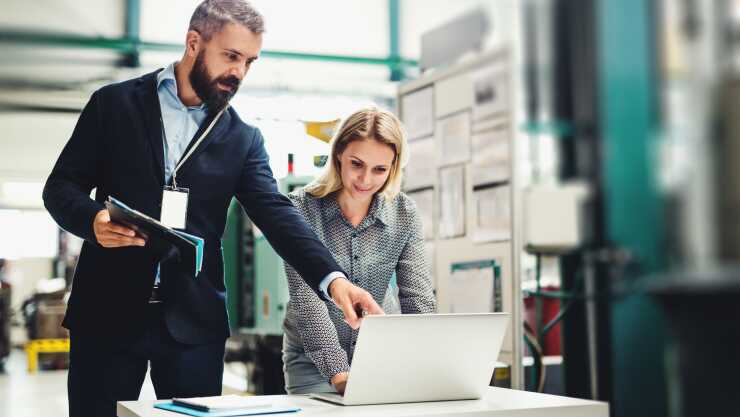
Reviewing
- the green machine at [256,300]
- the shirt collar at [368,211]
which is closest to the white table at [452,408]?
→ the shirt collar at [368,211]

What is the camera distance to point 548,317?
2.56 metres

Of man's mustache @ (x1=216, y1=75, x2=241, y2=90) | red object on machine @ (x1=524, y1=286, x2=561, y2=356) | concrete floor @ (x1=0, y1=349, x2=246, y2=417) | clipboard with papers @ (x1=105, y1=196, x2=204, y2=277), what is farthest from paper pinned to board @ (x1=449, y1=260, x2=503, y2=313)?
concrete floor @ (x1=0, y1=349, x2=246, y2=417)

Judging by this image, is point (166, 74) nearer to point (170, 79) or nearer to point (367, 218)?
point (170, 79)

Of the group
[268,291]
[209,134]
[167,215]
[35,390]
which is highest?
[209,134]

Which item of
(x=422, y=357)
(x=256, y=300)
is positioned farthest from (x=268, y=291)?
(x=422, y=357)

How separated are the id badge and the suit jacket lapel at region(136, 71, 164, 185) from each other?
0.05 metres

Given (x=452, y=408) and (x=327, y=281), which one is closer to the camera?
(x=452, y=408)

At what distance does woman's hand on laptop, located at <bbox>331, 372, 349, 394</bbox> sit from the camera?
68.6 inches

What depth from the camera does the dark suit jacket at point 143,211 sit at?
1.81 meters

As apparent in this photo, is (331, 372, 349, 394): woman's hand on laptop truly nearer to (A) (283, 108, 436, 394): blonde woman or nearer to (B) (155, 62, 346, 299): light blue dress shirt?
(A) (283, 108, 436, 394): blonde woman

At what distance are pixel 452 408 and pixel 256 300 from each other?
3.04m

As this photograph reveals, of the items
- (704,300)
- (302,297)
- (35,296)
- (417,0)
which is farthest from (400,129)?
(35,296)

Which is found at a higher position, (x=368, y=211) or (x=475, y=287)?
(x=368, y=211)

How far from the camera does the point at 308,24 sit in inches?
136
